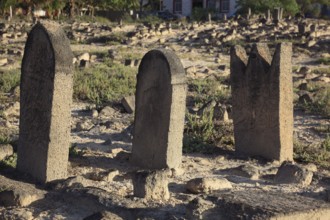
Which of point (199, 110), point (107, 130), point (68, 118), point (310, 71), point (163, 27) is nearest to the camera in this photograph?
point (68, 118)

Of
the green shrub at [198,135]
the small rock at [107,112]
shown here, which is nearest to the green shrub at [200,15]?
the small rock at [107,112]

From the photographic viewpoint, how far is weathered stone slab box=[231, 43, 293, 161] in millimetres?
8555

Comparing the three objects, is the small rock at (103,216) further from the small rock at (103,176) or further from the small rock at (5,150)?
the small rock at (5,150)

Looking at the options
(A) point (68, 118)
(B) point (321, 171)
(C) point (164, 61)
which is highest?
(C) point (164, 61)

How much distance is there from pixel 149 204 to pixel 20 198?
4.17ft

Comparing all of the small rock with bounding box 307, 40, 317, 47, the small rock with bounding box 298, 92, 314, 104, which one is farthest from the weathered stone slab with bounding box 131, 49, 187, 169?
the small rock with bounding box 307, 40, 317, 47

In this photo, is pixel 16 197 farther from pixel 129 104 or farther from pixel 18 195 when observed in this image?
pixel 129 104

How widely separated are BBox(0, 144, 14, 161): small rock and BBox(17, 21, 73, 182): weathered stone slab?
88 cm

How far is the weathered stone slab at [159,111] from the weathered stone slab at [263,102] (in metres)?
1.45

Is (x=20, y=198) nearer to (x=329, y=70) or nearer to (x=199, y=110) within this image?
(x=199, y=110)

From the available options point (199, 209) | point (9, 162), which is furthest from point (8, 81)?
point (199, 209)

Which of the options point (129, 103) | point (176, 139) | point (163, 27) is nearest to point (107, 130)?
point (129, 103)

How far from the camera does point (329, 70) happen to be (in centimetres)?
2000

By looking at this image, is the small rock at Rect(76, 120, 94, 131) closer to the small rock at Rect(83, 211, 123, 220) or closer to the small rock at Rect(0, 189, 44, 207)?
the small rock at Rect(0, 189, 44, 207)
